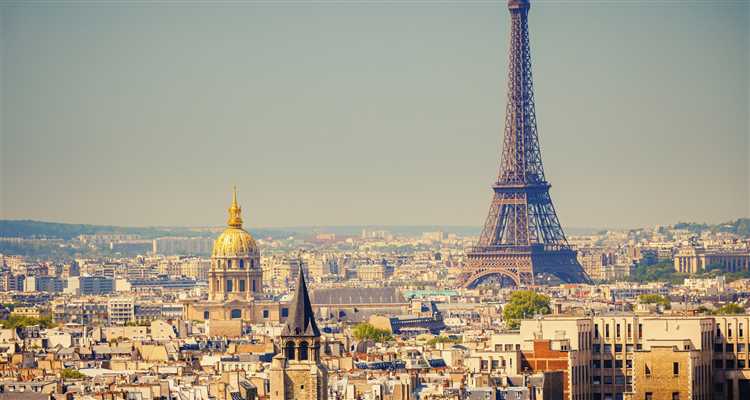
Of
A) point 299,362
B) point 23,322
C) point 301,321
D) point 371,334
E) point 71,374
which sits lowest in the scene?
point 71,374

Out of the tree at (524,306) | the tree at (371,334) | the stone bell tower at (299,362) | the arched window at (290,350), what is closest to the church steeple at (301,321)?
the stone bell tower at (299,362)

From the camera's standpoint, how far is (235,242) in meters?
191

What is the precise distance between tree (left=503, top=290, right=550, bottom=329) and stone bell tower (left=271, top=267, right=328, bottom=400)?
6111 cm

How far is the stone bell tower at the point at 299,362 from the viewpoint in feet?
253

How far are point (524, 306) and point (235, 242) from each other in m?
42.8

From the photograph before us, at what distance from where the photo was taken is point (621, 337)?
8069 centimetres


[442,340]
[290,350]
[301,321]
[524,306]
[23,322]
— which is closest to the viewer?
[290,350]

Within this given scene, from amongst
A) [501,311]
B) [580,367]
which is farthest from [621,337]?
[501,311]

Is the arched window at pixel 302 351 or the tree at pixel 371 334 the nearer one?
the arched window at pixel 302 351

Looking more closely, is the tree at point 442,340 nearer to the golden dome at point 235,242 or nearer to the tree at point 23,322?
the tree at point 23,322

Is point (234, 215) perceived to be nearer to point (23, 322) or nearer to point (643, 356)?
point (23, 322)

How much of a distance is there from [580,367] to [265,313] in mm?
105007

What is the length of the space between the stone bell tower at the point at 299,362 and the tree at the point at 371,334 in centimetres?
5902

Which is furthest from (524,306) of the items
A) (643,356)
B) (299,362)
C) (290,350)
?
(643,356)
